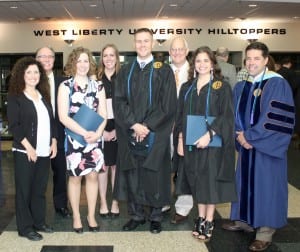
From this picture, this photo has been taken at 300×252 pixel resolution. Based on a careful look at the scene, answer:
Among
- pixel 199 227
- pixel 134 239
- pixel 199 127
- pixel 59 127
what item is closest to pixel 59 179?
pixel 59 127

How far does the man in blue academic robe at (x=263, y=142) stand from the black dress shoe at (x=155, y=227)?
751 mm

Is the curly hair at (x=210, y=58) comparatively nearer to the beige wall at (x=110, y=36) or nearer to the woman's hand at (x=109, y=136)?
the woman's hand at (x=109, y=136)

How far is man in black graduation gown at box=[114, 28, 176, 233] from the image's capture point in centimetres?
355

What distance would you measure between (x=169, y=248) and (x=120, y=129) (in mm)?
1091

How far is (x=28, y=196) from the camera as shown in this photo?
3.49m

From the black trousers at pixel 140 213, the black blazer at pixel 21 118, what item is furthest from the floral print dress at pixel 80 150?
the black trousers at pixel 140 213

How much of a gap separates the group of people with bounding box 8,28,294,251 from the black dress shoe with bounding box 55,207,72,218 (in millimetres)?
456

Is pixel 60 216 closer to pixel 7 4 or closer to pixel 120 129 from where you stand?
pixel 120 129

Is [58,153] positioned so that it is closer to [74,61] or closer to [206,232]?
[74,61]

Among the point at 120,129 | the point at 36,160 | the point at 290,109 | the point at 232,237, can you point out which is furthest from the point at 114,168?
the point at 290,109

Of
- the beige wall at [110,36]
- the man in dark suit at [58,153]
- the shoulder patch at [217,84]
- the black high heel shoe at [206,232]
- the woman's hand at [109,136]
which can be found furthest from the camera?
the beige wall at [110,36]

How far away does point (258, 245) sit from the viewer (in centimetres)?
330

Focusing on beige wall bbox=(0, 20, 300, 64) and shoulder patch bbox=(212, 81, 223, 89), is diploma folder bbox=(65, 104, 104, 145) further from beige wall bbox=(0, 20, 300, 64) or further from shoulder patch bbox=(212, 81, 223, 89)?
beige wall bbox=(0, 20, 300, 64)

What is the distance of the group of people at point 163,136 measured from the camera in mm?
3326
